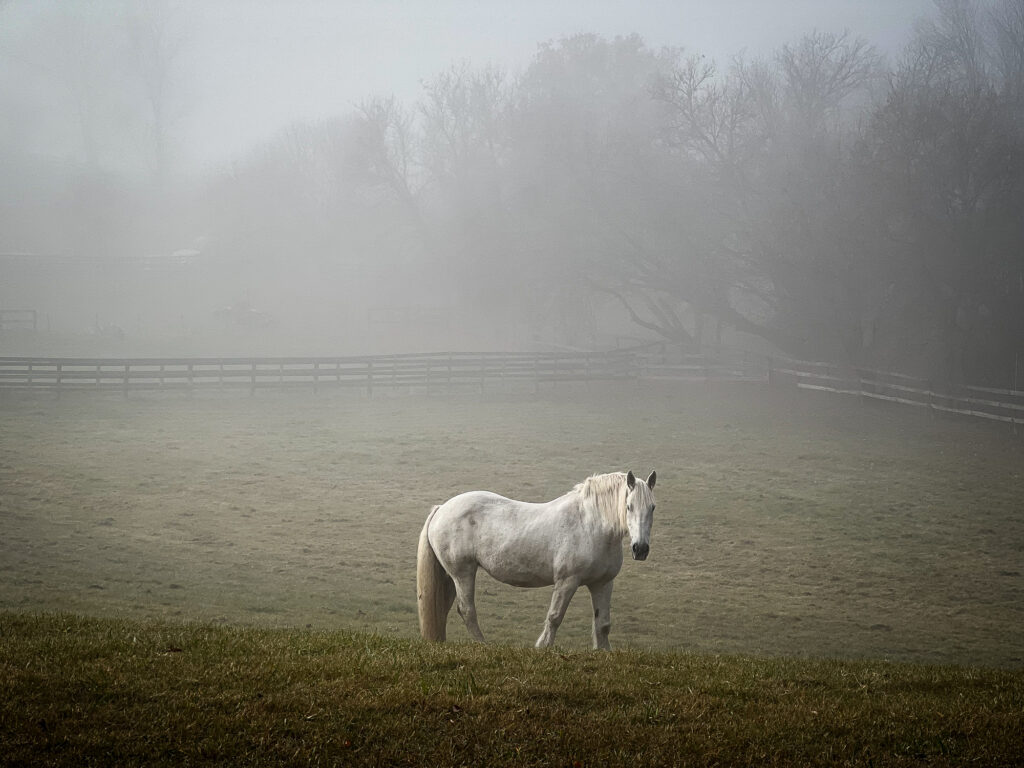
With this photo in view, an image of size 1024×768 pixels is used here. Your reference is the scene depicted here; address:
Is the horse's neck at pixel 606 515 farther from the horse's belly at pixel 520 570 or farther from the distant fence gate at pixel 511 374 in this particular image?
the distant fence gate at pixel 511 374

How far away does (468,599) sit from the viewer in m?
8.70

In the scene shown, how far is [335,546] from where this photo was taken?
13.4 metres

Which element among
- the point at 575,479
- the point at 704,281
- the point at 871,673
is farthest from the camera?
the point at 704,281

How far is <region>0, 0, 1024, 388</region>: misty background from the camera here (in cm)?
3139

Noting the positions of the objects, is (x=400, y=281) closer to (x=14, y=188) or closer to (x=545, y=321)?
(x=545, y=321)

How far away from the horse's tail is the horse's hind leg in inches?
6.3

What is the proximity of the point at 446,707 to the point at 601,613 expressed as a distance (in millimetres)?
3264

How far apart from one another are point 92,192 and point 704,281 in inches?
2019

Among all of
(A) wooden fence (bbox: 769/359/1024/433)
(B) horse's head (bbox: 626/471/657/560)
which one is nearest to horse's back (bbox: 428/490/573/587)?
(B) horse's head (bbox: 626/471/657/560)

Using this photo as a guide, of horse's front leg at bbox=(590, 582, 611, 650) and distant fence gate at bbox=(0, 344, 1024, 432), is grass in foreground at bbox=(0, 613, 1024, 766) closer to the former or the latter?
horse's front leg at bbox=(590, 582, 611, 650)

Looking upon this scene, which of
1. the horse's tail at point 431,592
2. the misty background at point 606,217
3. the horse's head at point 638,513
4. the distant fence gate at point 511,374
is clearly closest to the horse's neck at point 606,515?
the horse's head at point 638,513

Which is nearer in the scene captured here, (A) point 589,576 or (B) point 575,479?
(A) point 589,576

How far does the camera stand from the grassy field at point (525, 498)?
34.1ft

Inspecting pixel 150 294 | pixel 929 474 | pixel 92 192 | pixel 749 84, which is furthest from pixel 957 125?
pixel 92 192
